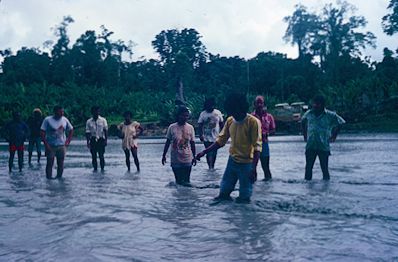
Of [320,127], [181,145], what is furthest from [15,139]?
[320,127]

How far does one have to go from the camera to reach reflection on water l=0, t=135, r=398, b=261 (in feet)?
15.5

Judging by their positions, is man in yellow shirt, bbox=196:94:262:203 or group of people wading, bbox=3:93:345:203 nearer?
man in yellow shirt, bbox=196:94:262:203

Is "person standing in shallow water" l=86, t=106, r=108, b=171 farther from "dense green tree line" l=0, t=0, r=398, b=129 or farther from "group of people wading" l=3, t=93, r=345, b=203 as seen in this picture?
"dense green tree line" l=0, t=0, r=398, b=129

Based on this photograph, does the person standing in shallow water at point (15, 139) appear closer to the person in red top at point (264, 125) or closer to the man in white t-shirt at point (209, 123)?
the man in white t-shirt at point (209, 123)

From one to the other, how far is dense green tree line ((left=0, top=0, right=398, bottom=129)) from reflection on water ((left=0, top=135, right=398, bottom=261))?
979 inches

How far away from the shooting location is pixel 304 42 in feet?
244

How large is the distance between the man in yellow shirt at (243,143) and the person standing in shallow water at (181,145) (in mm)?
1964

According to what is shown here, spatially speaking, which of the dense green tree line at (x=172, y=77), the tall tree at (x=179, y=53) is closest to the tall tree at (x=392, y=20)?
the dense green tree line at (x=172, y=77)

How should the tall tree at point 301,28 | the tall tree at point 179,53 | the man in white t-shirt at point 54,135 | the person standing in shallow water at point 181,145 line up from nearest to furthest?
the person standing in shallow water at point 181,145, the man in white t-shirt at point 54,135, the tall tree at point 179,53, the tall tree at point 301,28

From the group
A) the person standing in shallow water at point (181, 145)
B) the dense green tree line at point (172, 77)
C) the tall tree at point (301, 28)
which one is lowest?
the person standing in shallow water at point (181, 145)

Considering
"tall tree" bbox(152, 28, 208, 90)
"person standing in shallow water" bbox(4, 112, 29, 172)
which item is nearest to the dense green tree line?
"tall tree" bbox(152, 28, 208, 90)

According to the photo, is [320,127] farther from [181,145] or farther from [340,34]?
[340,34]

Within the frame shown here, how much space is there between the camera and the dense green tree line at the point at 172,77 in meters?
37.8

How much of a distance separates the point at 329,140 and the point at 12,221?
6094 millimetres
